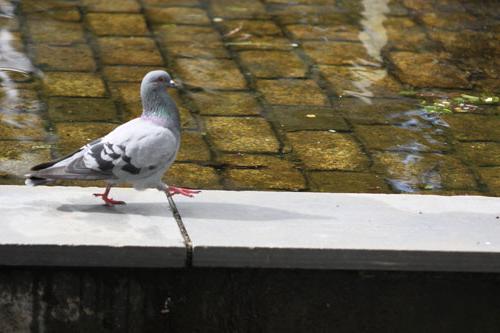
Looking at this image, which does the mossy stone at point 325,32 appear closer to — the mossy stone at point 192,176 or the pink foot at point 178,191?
the mossy stone at point 192,176

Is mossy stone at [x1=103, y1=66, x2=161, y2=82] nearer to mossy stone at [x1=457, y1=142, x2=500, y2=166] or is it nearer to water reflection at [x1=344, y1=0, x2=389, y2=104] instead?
water reflection at [x1=344, y1=0, x2=389, y2=104]

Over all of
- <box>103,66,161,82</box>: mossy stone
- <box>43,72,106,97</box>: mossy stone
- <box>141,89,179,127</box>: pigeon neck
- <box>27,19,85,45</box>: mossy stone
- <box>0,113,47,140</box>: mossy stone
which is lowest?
<box>27,19,85,45</box>: mossy stone

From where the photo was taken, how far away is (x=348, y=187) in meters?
5.65

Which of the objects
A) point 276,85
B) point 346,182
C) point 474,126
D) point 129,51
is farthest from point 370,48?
point 346,182

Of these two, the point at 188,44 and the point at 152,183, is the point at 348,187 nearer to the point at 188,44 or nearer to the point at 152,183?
the point at 152,183

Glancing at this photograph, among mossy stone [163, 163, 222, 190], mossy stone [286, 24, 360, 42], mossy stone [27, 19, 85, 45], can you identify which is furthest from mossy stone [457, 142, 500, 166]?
mossy stone [27, 19, 85, 45]

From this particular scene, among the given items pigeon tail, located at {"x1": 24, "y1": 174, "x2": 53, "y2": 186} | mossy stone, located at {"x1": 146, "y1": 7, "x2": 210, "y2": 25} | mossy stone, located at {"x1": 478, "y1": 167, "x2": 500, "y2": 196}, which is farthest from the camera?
mossy stone, located at {"x1": 146, "y1": 7, "x2": 210, "y2": 25}

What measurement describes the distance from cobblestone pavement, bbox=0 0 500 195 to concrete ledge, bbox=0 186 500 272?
101 cm

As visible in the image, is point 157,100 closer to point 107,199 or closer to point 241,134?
point 107,199

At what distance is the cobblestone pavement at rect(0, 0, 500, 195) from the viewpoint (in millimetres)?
5898

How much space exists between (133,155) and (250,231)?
0.55 metres

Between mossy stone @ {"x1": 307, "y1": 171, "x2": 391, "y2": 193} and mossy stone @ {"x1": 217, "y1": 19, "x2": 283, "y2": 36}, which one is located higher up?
mossy stone @ {"x1": 307, "y1": 171, "x2": 391, "y2": 193}

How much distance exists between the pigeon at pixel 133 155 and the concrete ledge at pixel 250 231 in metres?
0.15

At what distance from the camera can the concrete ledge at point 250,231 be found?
399 cm
